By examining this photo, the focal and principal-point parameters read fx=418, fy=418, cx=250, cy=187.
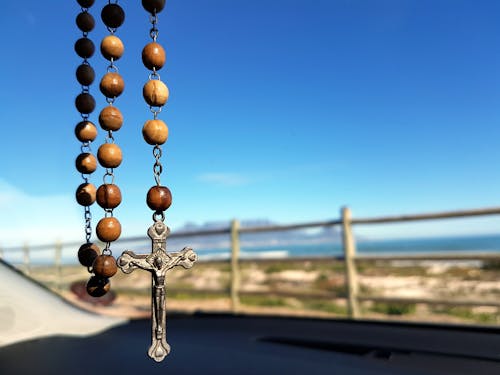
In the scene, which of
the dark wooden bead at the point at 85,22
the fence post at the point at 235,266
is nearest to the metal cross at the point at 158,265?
the dark wooden bead at the point at 85,22

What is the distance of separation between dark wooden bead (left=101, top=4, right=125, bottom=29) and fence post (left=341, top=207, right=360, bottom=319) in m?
4.12

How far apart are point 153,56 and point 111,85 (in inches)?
3.9

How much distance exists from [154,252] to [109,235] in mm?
84

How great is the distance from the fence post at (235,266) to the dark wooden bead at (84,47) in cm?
468


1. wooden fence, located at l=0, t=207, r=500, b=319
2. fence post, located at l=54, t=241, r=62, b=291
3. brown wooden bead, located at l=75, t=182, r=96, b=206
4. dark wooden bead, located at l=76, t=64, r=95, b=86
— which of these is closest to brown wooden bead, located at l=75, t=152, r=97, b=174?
brown wooden bead, located at l=75, t=182, r=96, b=206

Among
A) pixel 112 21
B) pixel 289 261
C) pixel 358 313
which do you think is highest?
pixel 112 21

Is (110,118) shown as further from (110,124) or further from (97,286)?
(97,286)

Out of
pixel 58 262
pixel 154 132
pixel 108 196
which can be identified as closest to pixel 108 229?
pixel 108 196

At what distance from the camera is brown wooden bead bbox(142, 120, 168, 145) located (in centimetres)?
60

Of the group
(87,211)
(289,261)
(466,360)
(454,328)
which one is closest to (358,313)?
(289,261)

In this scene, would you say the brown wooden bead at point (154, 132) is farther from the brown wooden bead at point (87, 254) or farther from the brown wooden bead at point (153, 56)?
the brown wooden bead at point (87, 254)

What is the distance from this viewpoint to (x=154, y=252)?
1.93 ft

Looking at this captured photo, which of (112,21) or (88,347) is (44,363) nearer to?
(88,347)

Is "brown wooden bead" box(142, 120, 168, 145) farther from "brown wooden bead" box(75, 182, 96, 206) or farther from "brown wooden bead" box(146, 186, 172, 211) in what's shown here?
"brown wooden bead" box(75, 182, 96, 206)
